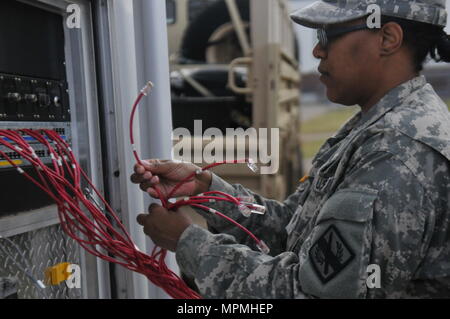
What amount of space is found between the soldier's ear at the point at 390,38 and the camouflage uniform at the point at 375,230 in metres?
0.10

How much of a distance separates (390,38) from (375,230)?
0.49 m

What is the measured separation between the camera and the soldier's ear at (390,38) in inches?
41.0

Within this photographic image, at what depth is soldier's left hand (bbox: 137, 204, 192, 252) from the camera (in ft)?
3.75

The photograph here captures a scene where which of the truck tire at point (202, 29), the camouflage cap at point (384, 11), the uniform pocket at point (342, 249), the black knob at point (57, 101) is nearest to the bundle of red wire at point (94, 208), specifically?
the black knob at point (57, 101)

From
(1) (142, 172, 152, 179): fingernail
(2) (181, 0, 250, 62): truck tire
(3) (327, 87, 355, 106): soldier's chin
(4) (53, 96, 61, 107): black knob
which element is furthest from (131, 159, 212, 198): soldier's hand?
(2) (181, 0, 250, 62): truck tire

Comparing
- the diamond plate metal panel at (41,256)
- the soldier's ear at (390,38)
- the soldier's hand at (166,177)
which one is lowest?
the diamond plate metal panel at (41,256)

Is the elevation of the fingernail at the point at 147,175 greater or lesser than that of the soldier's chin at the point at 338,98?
lesser

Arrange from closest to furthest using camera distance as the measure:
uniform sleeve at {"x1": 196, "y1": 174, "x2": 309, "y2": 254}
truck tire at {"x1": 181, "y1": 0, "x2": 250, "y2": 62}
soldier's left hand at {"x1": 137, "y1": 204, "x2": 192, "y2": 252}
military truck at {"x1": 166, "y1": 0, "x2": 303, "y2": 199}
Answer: soldier's left hand at {"x1": 137, "y1": 204, "x2": 192, "y2": 252} → uniform sleeve at {"x1": 196, "y1": 174, "x2": 309, "y2": 254} → military truck at {"x1": 166, "y1": 0, "x2": 303, "y2": 199} → truck tire at {"x1": 181, "y1": 0, "x2": 250, "y2": 62}

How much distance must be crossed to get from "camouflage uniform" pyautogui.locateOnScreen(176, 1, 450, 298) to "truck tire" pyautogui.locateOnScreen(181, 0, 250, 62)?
3.00 metres

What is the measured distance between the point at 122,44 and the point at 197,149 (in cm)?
173

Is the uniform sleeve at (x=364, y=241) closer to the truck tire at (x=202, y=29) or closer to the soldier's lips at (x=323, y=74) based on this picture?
the soldier's lips at (x=323, y=74)

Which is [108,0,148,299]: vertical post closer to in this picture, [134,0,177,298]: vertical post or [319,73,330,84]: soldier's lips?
[134,0,177,298]: vertical post

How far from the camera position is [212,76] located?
11.3ft

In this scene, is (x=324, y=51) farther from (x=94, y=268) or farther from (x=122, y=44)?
(x=94, y=268)
